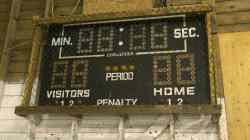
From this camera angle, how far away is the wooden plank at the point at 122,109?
283 centimetres

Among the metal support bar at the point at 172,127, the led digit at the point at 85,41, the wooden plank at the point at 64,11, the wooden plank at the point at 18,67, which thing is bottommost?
the metal support bar at the point at 172,127

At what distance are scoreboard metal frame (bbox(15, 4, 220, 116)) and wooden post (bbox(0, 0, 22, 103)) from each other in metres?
0.49

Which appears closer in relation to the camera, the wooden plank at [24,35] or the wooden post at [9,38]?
the wooden post at [9,38]

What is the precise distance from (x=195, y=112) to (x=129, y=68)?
2.55ft

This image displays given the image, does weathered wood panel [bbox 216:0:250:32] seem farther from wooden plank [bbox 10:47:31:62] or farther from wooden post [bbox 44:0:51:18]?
wooden plank [bbox 10:47:31:62]

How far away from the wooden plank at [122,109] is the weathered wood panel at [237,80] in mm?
429

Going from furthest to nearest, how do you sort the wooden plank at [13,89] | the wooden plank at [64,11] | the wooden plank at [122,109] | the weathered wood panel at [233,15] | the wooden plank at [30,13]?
the wooden plank at [30,13] → the wooden plank at [64,11] → the wooden plank at [13,89] → the weathered wood panel at [233,15] → the wooden plank at [122,109]

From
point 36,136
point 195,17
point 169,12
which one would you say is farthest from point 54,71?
point 195,17

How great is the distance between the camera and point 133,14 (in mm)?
3352

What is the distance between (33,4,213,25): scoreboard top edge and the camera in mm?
3205

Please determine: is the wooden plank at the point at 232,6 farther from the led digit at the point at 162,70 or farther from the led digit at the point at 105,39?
the led digit at the point at 105,39

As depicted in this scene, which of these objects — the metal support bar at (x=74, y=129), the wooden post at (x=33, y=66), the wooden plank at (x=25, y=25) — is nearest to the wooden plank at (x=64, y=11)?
the wooden plank at (x=25, y=25)

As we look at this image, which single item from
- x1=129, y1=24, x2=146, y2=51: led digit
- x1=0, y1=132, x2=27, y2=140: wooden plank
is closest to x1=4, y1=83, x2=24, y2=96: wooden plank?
x1=0, y1=132, x2=27, y2=140: wooden plank

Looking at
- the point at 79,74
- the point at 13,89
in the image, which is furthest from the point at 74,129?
the point at 13,89
